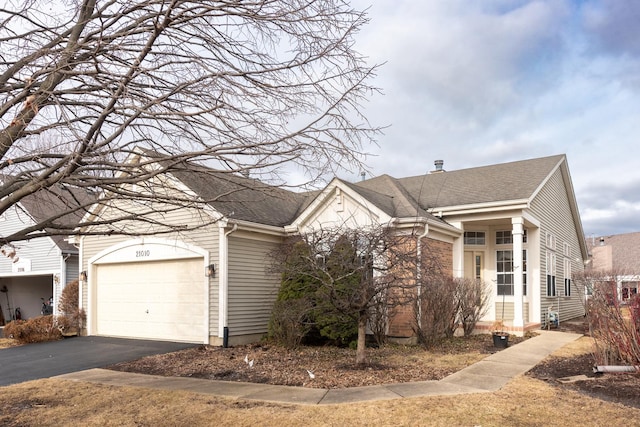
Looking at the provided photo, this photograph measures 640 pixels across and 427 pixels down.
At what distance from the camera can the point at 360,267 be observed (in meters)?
8.70

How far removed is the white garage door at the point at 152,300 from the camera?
1339 centimetres

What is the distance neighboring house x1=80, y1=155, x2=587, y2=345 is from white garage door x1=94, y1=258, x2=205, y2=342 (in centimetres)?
3

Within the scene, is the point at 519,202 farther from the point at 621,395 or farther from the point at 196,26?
the point at 196,26

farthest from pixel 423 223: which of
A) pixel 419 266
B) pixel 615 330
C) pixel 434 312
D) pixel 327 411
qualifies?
pixel 327 411

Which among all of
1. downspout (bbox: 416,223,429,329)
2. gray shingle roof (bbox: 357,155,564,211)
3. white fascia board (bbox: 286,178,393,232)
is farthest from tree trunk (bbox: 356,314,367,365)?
gray shingle roof (bbox: 357,155,564,211)

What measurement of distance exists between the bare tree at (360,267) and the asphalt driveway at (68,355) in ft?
15.9

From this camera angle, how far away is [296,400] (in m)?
6.82

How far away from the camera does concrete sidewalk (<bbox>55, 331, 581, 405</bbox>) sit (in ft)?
22.8

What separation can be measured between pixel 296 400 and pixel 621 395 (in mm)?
4543

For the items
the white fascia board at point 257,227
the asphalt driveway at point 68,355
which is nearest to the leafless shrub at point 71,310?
the asphalt driveway at point 68,355

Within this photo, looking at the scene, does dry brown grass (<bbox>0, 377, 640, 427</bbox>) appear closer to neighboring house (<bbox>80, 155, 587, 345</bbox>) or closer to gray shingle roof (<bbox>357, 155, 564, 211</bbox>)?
neighboring house (<bbox>80, 155, 587, 345</bbox>)

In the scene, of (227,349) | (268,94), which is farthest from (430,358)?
(268,94)

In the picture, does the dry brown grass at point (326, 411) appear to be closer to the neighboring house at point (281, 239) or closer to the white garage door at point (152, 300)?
the neighboring house at point (281, 239)

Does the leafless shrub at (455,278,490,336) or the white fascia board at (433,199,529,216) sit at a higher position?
the white fascia board at (433,199,529,216)
